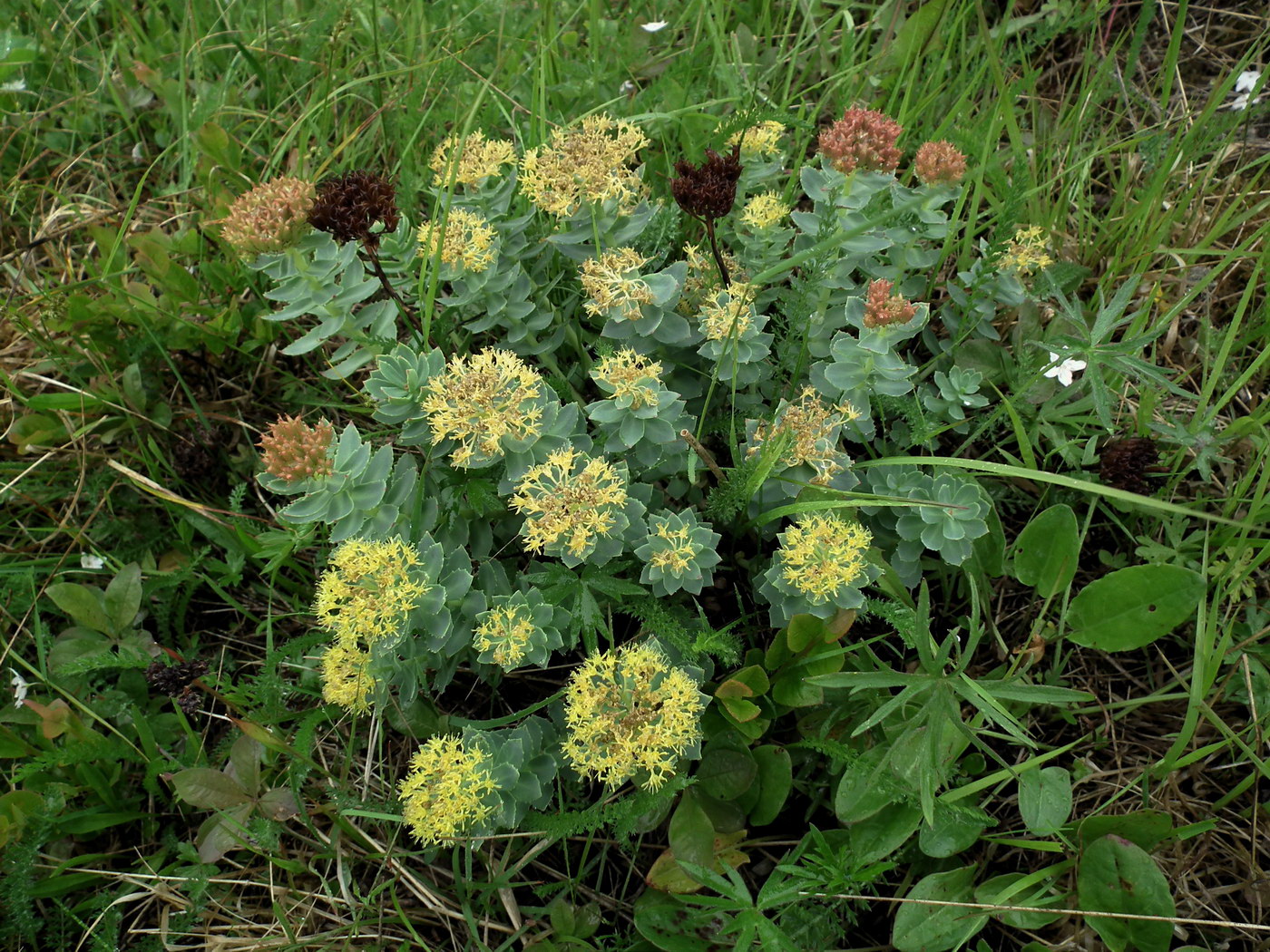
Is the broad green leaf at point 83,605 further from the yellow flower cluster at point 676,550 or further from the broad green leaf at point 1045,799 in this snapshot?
the broad green leaf at point 1045,799

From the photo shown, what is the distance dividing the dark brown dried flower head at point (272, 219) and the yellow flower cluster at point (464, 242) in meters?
0.43

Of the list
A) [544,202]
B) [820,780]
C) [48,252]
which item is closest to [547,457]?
[544,202]

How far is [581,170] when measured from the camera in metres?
2.95

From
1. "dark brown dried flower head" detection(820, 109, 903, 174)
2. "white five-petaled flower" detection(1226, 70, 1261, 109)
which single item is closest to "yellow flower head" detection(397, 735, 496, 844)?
"dark brown dried flower head" detection(820, 109, 903, 174)

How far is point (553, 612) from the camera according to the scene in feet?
9.00

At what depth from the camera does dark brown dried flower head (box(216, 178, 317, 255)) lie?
292 cm

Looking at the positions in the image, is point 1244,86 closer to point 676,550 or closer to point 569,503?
point 676,550

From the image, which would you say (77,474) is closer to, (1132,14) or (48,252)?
(48,252)

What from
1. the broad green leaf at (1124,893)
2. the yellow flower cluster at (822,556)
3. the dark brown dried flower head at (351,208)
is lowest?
the broad green leaf at (1124,893)

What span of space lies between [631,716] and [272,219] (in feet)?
6.81

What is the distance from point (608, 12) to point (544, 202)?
243 cm

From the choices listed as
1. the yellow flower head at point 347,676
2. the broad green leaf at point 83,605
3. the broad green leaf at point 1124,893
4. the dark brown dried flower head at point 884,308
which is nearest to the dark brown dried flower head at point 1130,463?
the dark brown dried flower head at point 884,308

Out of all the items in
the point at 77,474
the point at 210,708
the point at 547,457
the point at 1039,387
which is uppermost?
the point at 547,457

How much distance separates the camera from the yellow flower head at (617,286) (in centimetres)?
286
